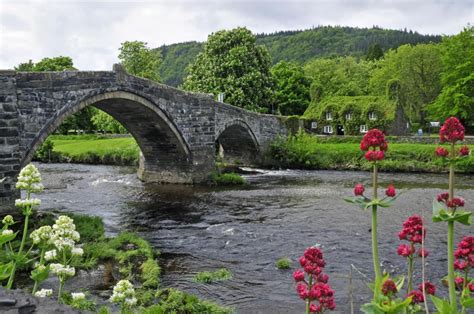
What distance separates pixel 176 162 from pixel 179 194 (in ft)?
12.4

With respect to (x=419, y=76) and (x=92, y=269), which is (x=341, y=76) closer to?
(x=419, y=76)

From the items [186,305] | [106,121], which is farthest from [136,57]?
[186,305]

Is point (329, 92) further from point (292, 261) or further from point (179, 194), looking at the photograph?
point (292, 261)

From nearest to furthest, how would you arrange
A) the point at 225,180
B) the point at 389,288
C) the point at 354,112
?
the point at 389,288
the point at 225,180
the point at 354,112

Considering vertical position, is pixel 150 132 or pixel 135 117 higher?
pixel 135 117

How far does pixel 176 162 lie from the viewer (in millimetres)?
26172

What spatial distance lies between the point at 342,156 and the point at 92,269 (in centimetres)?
2597

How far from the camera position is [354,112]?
4525 centimetres

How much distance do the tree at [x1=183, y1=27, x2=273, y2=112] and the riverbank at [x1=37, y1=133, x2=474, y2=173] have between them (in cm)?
708

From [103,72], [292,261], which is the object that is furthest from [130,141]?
[292,261]

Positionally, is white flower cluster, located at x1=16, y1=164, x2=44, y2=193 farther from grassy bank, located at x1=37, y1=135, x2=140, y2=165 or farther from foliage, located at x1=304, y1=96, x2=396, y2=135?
foliage, located at x1=304, y1=96, x2=396, y2=135

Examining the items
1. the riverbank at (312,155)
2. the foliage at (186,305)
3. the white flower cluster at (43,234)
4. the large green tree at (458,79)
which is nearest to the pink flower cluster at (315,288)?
the white flower cluster at (43,234)

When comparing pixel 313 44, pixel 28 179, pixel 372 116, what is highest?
pixel 313 44

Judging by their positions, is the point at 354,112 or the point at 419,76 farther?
the point at 419,76
